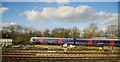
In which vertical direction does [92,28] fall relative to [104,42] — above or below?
above

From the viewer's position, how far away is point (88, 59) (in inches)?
325

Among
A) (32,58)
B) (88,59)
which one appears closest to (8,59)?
(32,58)

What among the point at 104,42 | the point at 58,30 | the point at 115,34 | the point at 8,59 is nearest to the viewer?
the point at 8,59

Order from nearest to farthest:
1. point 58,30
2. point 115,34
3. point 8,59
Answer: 1. point 8,59
2. point 115,34
3. point 58,30

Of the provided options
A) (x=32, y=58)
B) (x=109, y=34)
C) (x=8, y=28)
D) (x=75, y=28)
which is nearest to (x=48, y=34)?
(x=75, y=28)

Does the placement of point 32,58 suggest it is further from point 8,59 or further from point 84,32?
point 84,32

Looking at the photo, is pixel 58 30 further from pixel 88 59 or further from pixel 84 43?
pixel 88 59

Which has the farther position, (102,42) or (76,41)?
(76,41)

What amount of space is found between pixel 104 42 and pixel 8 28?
11.8 metres

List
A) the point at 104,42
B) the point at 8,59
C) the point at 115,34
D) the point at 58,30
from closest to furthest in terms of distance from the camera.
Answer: the point at 8,59, the point at 104,42, the point at 115,34, the point at 58,30

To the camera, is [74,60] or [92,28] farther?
[92,28]

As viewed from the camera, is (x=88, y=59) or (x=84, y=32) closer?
(x=88, y=59)

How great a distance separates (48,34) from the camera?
22766 millimetres

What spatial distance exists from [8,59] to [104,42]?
11.7 m
